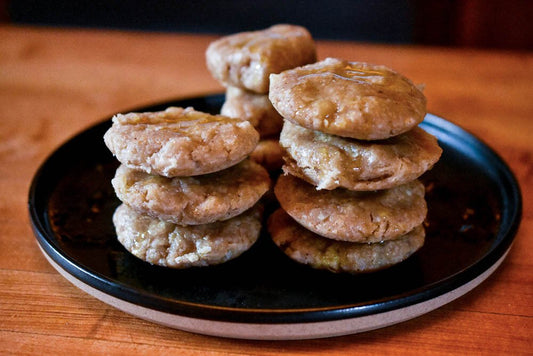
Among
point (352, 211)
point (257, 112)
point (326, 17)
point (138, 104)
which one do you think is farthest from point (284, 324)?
point (326, 17)

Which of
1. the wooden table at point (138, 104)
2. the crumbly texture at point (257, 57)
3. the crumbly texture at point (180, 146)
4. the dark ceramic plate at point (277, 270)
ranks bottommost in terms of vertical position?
the wooden table at point (138, 104)

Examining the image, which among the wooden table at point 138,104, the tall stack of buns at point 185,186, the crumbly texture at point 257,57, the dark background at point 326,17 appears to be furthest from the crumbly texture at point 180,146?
the dark background at point 326,17

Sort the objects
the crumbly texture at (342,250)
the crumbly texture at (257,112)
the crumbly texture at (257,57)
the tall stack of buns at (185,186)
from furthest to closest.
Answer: the crumbly texture at (257,112) < the crumbly texture at (257,57) < the crumbly texture at (342,250) < the tall stack of buns at (185,186)

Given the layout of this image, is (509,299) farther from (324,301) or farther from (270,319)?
(270,319)

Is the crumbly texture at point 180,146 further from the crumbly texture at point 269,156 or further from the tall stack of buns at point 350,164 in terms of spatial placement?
the crumbly texture at point 269,156

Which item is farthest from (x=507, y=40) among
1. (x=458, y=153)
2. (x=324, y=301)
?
(x=324, y=301)

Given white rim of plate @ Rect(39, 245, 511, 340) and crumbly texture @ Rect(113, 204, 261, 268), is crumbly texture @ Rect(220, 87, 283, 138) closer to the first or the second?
crumbly texture @ Rect(113, 204, 261, 268)

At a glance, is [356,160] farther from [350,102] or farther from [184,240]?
[184,240]
